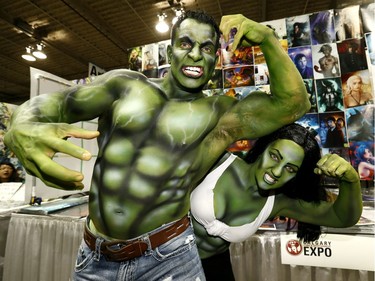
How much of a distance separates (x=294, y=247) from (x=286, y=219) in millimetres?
287

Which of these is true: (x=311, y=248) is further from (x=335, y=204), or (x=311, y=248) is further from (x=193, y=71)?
(x=193, y=71)

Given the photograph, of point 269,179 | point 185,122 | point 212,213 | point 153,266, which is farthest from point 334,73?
point 153,266

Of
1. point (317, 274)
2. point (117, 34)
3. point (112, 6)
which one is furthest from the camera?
point (117, 34)

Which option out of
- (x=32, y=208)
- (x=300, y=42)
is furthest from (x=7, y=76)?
(x=300, y=42)

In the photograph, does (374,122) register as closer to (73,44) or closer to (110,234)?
(110,234)

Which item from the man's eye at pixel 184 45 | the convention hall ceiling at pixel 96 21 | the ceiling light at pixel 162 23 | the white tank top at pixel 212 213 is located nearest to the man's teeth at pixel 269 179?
the white tank top at pixel 212 213

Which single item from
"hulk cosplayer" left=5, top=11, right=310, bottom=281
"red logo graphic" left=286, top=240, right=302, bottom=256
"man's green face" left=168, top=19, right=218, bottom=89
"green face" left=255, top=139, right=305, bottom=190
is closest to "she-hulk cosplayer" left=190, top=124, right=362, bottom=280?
"green face" left=255, top=139, right=305, bottom=190

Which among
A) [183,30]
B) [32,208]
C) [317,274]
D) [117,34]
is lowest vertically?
[317,274]

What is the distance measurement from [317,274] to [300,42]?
2.07 metres

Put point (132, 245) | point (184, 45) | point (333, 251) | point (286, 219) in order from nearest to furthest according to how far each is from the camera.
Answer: point (132, 245)
point (184, 45)
point (333, 251)
point (286, 219)

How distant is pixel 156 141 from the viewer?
3.18 ft

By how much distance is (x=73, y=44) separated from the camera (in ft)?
23.1

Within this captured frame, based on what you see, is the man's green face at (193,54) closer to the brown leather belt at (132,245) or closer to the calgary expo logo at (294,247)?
the brown leather belt at (132,245)

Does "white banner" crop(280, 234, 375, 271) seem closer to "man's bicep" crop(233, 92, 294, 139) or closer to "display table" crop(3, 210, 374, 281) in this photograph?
"display table" crop(3, 210, 374, 281)
